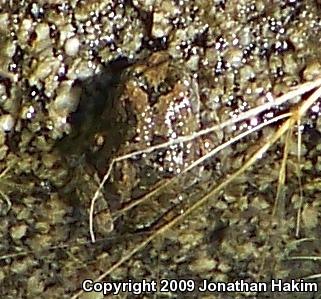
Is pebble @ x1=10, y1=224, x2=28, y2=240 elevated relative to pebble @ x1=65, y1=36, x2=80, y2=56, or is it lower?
lower

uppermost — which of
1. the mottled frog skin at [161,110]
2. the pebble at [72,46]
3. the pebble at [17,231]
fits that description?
the pebble at [72,46]

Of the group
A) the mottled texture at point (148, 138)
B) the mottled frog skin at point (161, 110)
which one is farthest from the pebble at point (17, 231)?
the mottled frog skin at point (161, 110)

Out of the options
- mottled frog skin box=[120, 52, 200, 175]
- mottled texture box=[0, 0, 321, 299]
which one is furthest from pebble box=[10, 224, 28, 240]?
mottled frog skin box=[120, 52, 200, 175]

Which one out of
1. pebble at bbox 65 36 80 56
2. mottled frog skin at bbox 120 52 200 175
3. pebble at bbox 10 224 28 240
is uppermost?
pebble at bbox 65 36 80 56

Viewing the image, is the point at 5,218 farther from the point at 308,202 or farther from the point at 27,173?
the point at 308,202

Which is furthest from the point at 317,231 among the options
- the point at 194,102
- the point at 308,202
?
the point at 194,102

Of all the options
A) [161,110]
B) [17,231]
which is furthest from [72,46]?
[17,231]

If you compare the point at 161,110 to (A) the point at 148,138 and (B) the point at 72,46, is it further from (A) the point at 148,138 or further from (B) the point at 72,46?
(B) the point at 72,46

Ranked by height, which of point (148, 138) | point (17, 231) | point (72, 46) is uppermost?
point (72, 46)

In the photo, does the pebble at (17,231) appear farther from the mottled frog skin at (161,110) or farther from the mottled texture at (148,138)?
the mottled frog skin at (161,110)

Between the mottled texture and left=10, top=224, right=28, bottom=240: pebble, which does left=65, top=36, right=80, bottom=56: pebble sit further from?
left=10, top=224, right=28, bottom=240: pebble

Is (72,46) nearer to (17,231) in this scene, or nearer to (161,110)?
(161,110)

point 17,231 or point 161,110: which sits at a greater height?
point 161,110
